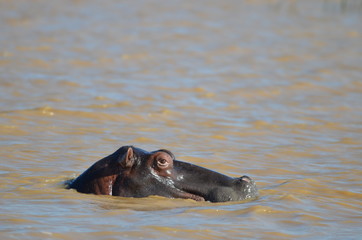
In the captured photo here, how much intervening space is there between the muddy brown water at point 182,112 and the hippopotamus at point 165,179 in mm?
92

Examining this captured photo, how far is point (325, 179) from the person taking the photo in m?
7.85

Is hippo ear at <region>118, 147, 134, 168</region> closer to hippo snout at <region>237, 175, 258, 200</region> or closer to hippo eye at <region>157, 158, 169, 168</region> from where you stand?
hippo eye at <region>157, 158, 169, 168</region>

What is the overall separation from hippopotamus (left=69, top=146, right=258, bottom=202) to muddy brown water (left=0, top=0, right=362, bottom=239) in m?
0.09

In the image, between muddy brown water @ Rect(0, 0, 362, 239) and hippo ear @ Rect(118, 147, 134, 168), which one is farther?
hippo ear @ Rect(118, 147, 134, 168)

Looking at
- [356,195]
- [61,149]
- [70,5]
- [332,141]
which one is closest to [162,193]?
[356,195]

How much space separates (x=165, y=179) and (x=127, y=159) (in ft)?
1.20

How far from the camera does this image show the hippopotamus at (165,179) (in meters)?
6.31

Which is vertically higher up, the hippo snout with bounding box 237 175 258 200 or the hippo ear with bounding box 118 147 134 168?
the hippo ear with bounding box 118 147 134 168

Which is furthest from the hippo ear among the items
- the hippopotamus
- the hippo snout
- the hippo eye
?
the hippo snout

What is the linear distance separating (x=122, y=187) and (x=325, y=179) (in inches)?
97.8

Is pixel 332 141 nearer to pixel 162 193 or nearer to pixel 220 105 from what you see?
pixel 220 105

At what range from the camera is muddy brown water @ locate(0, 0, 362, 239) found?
6000mm

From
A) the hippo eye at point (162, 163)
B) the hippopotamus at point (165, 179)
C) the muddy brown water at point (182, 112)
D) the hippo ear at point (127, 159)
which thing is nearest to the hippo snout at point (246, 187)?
the hippopotamus at point (165, 179)

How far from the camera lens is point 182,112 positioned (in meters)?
11.3
